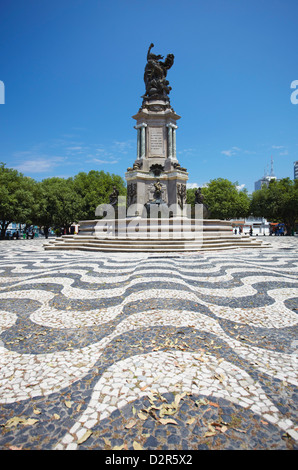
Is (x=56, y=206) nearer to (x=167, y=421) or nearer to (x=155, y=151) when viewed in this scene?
(x=155, y=151)

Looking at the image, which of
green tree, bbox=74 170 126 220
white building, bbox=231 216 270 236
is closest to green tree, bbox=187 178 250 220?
white building, bbox=231 216 270 236

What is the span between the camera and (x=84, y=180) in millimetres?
45250

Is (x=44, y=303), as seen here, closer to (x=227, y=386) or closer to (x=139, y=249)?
(x=227, y=386)

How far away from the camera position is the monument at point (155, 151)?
18.9 meters

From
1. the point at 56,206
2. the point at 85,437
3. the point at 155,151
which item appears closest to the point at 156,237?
the point at 155,151

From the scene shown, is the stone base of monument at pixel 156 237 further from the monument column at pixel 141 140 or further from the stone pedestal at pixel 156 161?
the monument column at pixel 141 140

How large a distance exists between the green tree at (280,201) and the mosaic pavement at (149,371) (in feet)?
119

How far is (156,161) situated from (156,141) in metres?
1.71

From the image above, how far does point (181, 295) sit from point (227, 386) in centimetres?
243

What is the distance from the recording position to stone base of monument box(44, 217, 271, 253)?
12.5 m

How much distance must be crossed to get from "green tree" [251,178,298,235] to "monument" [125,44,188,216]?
77.2 ft

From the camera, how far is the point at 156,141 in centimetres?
1970

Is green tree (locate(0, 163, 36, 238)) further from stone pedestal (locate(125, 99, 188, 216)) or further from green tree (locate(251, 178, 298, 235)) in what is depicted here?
green tree (locate(251, 178, 298, 235))
